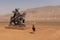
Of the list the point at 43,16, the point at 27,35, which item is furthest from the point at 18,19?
the point at 43,16

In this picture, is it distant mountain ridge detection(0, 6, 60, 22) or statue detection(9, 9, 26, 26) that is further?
distant mountain ridge detection(0, 6, 60, 22)

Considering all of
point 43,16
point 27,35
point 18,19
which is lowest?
point 43,16

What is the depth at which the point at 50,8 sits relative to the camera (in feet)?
488

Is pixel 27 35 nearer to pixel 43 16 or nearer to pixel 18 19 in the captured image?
pixel 18 19

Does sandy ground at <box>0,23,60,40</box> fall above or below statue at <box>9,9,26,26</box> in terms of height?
below

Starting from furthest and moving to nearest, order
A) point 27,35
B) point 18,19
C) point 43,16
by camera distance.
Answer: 1. point 43,16
2. point 18,19
3. point 27,35

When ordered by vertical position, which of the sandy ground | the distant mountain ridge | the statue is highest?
the statue

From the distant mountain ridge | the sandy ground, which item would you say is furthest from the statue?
the distant mountain ridge

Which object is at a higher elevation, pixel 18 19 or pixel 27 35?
pixel 18 19

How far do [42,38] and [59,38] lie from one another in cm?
151

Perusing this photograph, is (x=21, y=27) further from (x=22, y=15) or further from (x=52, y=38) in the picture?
(x=52, y=38)

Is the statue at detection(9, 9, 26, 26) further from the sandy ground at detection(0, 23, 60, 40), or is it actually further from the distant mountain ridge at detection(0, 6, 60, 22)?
the distant mountain ridge at detection(0, 6, 60, 22)

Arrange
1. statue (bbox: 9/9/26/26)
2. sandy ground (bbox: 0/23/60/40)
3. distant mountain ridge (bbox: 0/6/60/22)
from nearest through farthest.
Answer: sandy ground (bbox: 0/23/60/40) < statue (bbox: 9/9/26/26) < distant mountain ridge (bbox: 0/6/60/22)

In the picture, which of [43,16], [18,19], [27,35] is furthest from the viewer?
[43,16]
